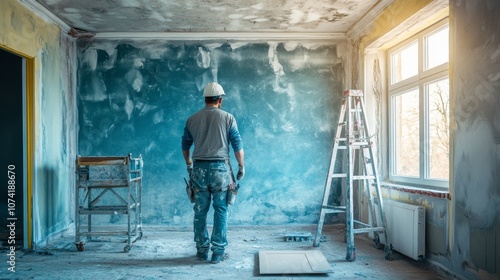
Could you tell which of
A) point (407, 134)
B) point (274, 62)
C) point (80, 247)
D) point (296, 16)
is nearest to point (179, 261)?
point (80, 247)

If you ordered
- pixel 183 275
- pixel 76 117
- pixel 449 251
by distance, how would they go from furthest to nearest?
pixel 76 117
pixel 183 275
pixel 449 251

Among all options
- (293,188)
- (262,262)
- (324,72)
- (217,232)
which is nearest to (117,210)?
(217,232)

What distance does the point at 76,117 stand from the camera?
227 inches

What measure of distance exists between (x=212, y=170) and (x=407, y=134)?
2.20m

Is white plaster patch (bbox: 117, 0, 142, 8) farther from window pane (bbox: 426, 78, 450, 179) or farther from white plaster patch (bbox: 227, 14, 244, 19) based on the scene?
window pane (bbox: 426, 78, 450, 179)

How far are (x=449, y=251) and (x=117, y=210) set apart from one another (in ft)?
10.6

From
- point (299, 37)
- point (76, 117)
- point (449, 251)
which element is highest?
point (299, 37)

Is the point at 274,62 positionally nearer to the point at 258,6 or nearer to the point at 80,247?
the point at 258,6

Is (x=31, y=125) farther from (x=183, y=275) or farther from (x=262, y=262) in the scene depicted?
(x=262, y=262)

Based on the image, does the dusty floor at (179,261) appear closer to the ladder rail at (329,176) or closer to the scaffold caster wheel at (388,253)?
the scaffold caster wheel at (388,253)

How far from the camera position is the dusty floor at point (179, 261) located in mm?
3652

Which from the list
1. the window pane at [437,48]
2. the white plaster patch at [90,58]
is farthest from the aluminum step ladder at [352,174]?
the white plaster patch at [90,58]

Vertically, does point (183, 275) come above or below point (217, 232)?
below

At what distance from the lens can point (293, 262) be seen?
153 inches
